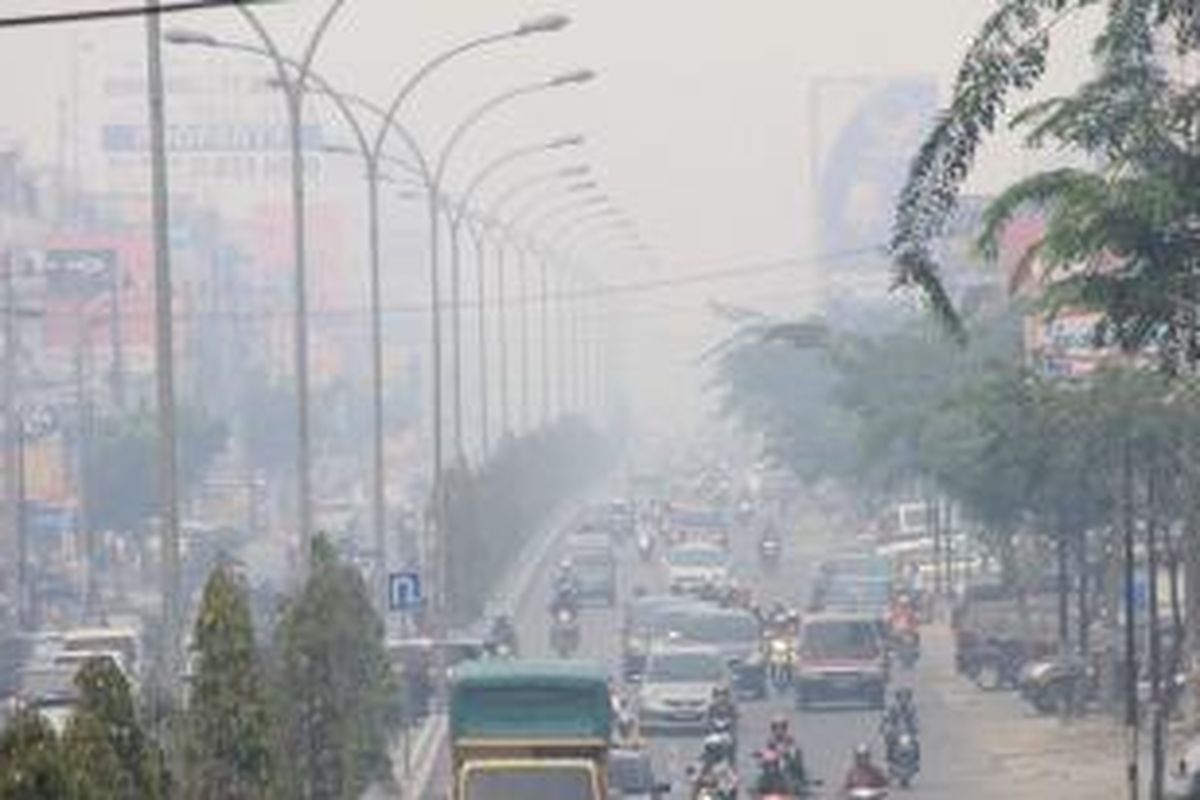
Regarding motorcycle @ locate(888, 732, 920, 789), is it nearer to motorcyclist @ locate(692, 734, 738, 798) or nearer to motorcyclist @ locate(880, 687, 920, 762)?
motorcyclist @ locate(880, 687, 920, 762)

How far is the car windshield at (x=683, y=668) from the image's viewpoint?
73.9 metres

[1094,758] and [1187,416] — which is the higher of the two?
[1187,416]

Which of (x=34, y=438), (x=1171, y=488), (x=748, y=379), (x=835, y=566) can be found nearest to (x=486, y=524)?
(x=835, y=566)

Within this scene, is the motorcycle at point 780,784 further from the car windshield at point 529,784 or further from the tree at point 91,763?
the tree at point 91,763

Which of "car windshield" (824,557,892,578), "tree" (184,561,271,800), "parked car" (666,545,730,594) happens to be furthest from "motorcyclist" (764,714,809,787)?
"parked car" (666,545,730,594)

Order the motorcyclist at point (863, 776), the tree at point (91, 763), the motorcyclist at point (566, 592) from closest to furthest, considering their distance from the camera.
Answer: the tree at point (91, 763), the motorcyclist at point (863, 776), the motorcyclist at point (566, 592)

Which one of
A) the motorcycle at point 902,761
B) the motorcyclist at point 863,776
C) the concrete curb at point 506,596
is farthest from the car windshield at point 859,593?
the motorcyclist at point 863,776

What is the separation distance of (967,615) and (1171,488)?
15109 millimetres

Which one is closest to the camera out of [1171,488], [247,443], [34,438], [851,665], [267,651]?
[267,651]

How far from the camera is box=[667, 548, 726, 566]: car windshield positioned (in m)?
110

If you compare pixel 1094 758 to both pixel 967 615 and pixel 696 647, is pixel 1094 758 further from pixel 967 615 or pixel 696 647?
pixel 967 615

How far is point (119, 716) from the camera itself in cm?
2970

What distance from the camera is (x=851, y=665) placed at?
78562 millimetres

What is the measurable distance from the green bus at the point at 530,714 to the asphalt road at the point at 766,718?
35.9 ft
